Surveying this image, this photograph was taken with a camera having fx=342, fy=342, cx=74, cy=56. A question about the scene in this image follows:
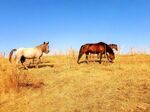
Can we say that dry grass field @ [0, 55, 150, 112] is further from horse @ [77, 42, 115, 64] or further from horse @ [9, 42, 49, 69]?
horse @ [77, 42, 115, 64]

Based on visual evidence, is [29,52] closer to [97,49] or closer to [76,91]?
[97,49]

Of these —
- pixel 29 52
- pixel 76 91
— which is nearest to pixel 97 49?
pixel 29 52

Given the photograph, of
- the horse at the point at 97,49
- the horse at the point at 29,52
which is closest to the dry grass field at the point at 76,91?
the horse at the point at 29,52

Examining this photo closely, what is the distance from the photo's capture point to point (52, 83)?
15.2m

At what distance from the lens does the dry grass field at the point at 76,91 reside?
1150 centimetres

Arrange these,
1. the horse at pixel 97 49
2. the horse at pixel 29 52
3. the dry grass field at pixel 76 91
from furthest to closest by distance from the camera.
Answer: the horse at pixel 97 49 → the horse at pixel 29 52 → the dry grass field at pixel 76 91

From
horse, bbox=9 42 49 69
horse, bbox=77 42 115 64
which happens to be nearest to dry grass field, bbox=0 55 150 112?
horse, bbox=9 42 49 69

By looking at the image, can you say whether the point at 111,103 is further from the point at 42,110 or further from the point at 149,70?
the point at 149,70

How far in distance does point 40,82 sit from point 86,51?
948 centimetres

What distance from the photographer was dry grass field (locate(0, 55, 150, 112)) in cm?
1150

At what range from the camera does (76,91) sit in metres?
13.5

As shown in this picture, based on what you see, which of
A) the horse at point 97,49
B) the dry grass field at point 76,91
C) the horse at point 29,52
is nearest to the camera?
the dry grass field at point 76,91

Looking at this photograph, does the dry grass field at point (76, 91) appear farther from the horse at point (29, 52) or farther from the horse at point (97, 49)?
the horse at point (97, 49)

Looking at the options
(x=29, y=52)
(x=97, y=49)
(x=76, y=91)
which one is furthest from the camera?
(x=97, y=49)
